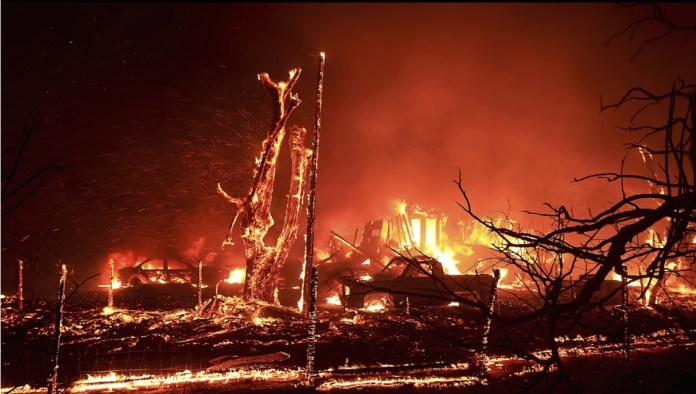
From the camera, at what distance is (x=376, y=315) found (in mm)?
10852

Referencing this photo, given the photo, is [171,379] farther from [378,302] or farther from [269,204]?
[378,302]

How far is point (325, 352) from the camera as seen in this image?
7492 mm

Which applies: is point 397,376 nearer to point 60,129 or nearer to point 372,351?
point 372,351

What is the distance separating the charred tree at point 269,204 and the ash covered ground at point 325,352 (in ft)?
2.58

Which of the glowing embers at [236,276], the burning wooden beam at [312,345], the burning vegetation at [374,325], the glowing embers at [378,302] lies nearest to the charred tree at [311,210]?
the burning vegetation at [374,325]

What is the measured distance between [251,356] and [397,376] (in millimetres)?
2719

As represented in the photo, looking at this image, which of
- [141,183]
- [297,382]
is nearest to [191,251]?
[141,183]

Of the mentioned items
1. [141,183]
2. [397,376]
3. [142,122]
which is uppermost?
[142,122]

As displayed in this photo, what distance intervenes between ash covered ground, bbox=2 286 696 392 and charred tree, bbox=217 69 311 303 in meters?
0.79

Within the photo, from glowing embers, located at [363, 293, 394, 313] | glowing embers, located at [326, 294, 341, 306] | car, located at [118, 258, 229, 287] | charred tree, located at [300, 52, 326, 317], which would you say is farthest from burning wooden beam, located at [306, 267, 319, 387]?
car, located at [118, 258, 229, 287]

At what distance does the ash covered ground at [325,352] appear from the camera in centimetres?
569

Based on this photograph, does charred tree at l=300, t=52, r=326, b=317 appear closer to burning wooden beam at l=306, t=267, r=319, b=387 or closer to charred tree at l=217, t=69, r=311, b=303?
charred tree at l=217, t=69, r=311, b=303

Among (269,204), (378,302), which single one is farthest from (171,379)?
(378,302)

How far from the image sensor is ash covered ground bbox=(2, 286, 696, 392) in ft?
18.7
